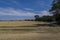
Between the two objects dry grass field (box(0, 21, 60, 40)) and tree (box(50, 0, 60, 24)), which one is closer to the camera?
dry grass field (box(0, 21, 60, 40))

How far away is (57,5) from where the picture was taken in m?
41.4

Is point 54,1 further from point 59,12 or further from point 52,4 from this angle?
point 59,12

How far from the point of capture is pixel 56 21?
1677 inches

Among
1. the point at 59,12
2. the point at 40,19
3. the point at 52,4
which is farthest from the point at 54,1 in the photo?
the point at 40,19

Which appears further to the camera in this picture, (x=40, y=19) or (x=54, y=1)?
(x=40, y=19)

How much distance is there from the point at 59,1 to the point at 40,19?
127ft

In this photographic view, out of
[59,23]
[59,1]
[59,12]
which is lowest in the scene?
[59,23]

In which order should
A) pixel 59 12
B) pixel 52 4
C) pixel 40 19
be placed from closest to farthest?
1. pixel 59 12
2. pixel 52 4
3. pixel 40 19

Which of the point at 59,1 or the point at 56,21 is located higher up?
the point at 59,1

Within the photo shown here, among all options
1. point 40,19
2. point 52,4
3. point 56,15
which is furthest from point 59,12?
point 40,19

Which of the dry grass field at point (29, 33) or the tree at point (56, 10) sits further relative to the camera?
the tree at point (56, 10)

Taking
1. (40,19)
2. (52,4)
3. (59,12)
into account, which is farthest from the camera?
(40,19)

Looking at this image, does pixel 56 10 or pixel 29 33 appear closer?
pixel 29 33

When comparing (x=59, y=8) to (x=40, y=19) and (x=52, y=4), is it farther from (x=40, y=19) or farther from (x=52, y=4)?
(x=40, y=19)
